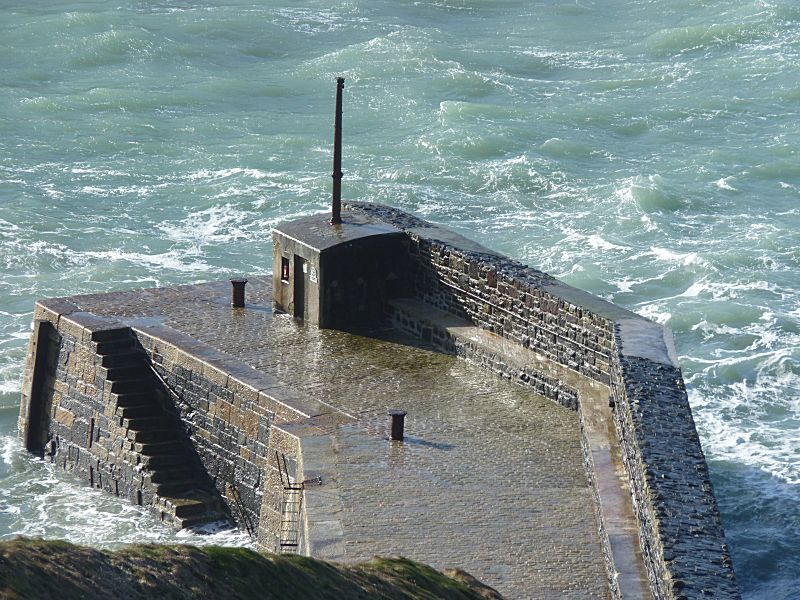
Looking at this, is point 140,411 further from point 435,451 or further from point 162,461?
point 435,451

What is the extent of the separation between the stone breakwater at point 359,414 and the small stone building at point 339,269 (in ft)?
0.56

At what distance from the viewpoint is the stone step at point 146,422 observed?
18.9m

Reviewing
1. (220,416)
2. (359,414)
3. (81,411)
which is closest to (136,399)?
(81,411)

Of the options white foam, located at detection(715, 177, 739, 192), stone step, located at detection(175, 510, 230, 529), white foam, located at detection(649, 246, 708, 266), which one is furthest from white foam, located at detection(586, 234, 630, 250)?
stone step, located at detection(175, 510, 230, 529)

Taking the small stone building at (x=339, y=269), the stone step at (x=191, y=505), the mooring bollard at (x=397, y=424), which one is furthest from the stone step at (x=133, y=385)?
the mooring bollard at (x=397, y=424)

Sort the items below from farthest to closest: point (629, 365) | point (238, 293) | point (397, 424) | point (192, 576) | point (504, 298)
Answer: point (238, 293) → point (504, 298) → point (397, 424) → point (629, 365) → point (192, 576)

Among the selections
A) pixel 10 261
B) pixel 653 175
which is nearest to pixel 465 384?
pixel 10 261

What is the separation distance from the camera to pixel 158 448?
739 inches

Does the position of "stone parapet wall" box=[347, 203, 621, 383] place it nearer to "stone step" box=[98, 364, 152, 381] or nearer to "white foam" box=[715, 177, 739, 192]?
"stone step" box=[98, 364, 152, 381]

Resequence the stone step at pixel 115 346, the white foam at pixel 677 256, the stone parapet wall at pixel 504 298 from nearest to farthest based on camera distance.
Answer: the stone parapet wall at pixel 504 298, the stone step at pixel 115 346, the white foam at pixel 677 256

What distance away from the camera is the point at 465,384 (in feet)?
58.7

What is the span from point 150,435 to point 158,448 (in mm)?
199

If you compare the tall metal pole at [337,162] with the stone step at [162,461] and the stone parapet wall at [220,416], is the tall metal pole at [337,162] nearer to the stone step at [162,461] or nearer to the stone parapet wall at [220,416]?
the stone parapet wall at [220,416]

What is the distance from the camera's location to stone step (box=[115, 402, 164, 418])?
1895cm
